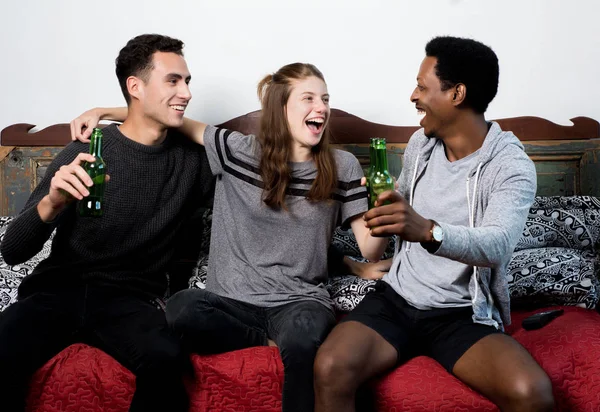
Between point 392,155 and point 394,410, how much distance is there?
1.43m

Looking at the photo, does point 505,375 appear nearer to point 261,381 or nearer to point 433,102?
point 261,381

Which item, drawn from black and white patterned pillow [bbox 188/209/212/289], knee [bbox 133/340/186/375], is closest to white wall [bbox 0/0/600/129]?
black and white patterned pillow [bbox 188/209/212/289]

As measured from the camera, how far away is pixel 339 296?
2426 mm

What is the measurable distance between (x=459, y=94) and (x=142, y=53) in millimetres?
1162

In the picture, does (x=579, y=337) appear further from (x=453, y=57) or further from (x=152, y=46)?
(x=152, y=46)

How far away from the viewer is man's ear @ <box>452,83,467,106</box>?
2260 mm

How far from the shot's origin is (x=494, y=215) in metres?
1.95

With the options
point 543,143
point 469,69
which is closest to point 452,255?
point 469,69

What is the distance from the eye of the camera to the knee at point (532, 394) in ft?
5.81

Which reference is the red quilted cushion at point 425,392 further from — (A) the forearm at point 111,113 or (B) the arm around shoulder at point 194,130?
(A) the forearm at point 111,113

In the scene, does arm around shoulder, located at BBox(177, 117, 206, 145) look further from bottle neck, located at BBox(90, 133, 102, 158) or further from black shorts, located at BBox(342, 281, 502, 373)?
black shorts, located at BBox(342, 281, 502, 373)

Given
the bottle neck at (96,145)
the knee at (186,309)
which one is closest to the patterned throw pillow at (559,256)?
the knee at (186,309)

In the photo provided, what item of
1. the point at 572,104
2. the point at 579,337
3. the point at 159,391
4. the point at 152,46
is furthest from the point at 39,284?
the point at 572,104

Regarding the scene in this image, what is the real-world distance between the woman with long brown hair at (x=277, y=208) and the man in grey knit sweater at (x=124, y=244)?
0.33 ft
